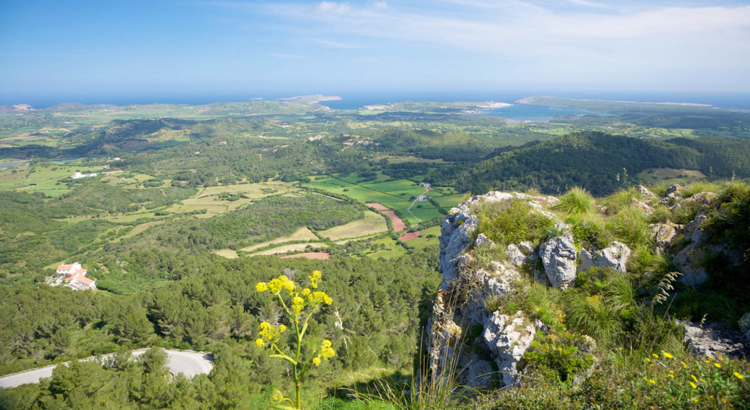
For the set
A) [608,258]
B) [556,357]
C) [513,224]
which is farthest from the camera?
[513,224]

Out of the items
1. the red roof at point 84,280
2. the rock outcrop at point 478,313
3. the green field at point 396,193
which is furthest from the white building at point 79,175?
the rock outcrop at point 478,313

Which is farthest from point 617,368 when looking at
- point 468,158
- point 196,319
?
point 468,158

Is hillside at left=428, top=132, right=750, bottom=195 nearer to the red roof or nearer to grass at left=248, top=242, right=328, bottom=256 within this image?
grass at left=248, top=242, right=328, bottom=256

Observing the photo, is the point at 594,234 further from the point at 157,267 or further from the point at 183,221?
the point at 183,221

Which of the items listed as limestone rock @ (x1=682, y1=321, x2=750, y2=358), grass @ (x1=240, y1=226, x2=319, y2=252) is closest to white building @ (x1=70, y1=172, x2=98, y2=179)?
grass @ (x1=240, y1=226, x2=319, y2=252)

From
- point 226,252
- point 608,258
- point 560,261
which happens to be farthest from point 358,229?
point 608,258

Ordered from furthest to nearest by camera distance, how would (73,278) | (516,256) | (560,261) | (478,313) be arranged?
(73,278) → (516,256) → (478,313) → (560,261)

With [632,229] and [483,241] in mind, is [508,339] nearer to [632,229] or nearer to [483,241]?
[483,241]
